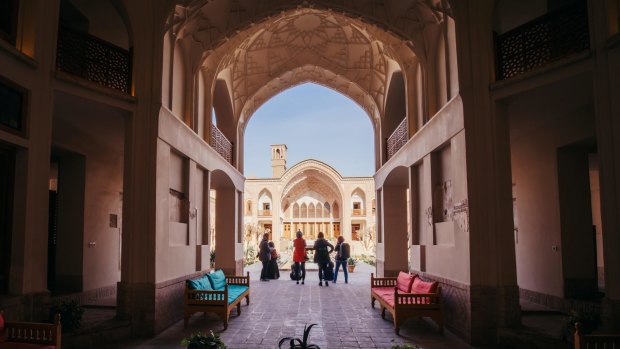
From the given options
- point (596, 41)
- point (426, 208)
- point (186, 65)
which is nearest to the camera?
point (596, 41)

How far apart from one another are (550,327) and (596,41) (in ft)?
12.4

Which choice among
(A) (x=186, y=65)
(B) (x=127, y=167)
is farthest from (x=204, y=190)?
(B) (x=127, y=167)

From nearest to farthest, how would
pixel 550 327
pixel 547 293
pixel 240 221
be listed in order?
pixel 550 327 < pixel 547 293 < pixel 240 221

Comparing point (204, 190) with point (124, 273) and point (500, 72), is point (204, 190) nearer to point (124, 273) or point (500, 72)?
point (124, 273)

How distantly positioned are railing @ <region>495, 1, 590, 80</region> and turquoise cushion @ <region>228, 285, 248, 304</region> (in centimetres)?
564

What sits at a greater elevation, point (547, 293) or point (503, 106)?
point (503, 106)

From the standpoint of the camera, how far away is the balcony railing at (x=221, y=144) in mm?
12086

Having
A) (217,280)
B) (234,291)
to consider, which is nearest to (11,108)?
(217,280)

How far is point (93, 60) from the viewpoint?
281 inches

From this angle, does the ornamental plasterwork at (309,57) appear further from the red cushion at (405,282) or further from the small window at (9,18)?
the small window at (9,18)

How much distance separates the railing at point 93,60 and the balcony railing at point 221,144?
4308mm

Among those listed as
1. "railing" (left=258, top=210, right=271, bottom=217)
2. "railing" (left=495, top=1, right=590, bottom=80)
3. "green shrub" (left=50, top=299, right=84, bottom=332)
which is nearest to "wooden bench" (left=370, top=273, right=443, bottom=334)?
"railing" (left=495, top=1, right=590, bottom=80)

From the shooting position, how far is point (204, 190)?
35.8 feet

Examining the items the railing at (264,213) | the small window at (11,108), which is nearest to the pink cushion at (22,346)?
the small window at (11,108)
